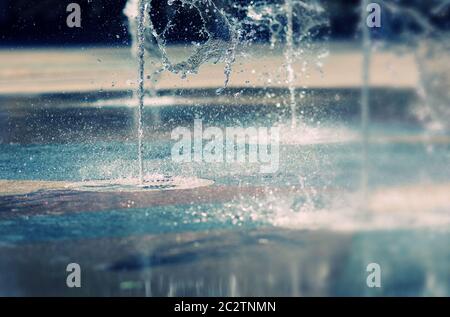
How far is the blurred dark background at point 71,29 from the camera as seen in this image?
49.3 ft

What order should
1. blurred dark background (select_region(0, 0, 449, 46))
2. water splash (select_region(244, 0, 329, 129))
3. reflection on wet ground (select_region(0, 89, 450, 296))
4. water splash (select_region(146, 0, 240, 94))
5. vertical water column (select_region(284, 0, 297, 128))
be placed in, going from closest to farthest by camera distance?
reflection on wet ground (select_region(0, 89, 450, 296))
water splash (select_region(146, 0, 240, 94))
water splash (select_region(244, 0, 329, 129))
vertical water column (select_region(284, 0, 297, 128))
blurred dark background (select_region(0, 0, 449, 46))

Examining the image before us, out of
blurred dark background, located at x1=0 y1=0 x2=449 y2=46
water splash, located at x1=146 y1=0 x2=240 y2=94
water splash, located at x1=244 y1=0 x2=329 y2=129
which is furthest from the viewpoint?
blurred dark background, located at x1=0 y1=0 x2=449 y2=46

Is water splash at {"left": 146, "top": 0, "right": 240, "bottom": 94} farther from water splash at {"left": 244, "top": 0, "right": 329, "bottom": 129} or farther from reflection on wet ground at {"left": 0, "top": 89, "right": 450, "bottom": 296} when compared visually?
reflection on wet ground at {"left": 0, "top": 89, "right": 450, "bottom": 296}

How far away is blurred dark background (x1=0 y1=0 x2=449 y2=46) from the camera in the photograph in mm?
15031

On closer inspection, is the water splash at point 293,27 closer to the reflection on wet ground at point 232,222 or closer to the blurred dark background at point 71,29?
the blurred dark background at point 71,29

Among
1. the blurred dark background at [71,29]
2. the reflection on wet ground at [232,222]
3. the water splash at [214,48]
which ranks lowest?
the reflection on wet ground at [232,222]

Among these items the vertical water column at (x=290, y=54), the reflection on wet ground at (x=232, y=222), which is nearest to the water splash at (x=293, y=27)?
the vertical water column at (x=290, y=54)

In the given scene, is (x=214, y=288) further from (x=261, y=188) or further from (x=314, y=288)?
(x=261, y=188)

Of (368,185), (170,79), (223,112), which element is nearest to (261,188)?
(368,185)

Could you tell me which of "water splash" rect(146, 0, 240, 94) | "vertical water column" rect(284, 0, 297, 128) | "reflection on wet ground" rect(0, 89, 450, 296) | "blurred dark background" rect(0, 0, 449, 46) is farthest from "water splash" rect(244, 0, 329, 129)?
"reflection on wet ground" rect(0, 89, 450, 296)

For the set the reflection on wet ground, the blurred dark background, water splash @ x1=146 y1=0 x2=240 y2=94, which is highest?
the blurred dark background

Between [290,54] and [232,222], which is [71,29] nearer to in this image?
[290,54]

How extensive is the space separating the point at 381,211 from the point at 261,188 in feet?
4.78

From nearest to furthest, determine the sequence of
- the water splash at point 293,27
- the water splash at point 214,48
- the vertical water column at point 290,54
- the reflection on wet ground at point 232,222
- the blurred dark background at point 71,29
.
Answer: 1. the reflection on wet ground at point 232,222
2. the water splash at point 214,48
3. the water splash at point 293,27
4. the vertical water column at point 290,54
5. the blurred dark background at point 71,29
